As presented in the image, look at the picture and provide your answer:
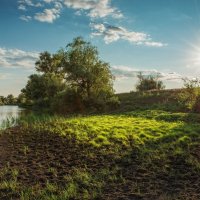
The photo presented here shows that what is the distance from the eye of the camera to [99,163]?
13.3 metres

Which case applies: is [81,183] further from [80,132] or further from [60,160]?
[80,132]

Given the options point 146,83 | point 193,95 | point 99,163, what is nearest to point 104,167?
point 99,163

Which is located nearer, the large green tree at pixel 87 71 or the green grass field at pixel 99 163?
the green grass field at pixel 99 163

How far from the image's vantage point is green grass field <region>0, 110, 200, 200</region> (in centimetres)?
1052

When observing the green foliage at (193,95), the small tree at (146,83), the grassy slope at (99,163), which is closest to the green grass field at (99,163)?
the grassy slope at (99,163)

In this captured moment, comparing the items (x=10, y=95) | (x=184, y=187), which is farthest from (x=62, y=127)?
(x=10, y=95)

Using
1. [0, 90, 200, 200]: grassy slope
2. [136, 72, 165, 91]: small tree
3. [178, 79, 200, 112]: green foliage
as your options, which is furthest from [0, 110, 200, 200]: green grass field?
[136, 72, 165, 91]: small tree

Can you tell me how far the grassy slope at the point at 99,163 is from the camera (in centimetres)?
1052

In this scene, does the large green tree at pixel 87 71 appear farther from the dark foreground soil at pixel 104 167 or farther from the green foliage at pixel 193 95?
the dark foreground soil at pixel 104 167

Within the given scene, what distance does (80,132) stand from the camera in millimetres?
18266

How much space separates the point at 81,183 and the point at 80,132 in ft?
23.4

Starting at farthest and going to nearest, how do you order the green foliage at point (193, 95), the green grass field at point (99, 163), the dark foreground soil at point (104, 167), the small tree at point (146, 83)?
1. the small tree at point (146, 83)
2. the green foliage at point (193, 95)
3. the green grass field at point (99, 163)
4. the dark foreground soil at point (104, 167)

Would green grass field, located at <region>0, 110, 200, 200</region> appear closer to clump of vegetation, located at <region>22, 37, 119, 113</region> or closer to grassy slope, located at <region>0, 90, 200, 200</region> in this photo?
grassy slope, located at <region>0, 90, 200, 200</region>

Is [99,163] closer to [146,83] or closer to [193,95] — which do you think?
[193,95]
